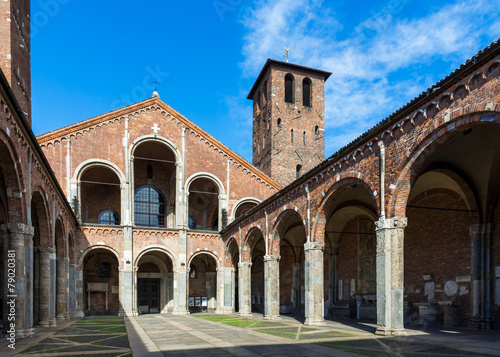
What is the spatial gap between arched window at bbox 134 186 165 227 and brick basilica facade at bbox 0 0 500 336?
0.26ft

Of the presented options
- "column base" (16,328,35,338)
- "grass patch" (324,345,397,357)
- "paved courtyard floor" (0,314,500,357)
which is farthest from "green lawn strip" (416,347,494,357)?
"column base" (16,328,35,338)

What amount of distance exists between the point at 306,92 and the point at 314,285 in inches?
991

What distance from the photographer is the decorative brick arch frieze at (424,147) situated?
9.38m

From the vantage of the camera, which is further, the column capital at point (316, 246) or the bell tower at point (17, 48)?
the bell tower at point (17, 48)

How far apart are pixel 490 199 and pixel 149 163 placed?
78.6ft

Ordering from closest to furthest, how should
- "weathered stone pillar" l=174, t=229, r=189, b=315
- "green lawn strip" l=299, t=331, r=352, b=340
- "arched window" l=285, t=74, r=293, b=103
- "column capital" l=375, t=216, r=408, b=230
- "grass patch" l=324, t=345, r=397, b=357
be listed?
"grass patch" l=324, t=345, r=397, b=357 → "column capital" l=375, t=216, r=408, b=230 → "green lawn strip" l=299, t=331, r=352, b=340 → "weathered stone pillar" l=174, t=229, r=189, b=315 → "arched window" l=285, t=74, r=293, b=103

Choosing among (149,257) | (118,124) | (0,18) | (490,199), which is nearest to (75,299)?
(149,257)

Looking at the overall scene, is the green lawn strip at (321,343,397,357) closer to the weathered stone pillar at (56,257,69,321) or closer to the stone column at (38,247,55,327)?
the stone column at (38,247,55,327)

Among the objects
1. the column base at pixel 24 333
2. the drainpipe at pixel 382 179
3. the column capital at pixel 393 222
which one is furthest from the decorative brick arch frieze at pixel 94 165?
the column capital at pixel 393 222

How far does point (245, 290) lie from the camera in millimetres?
25031

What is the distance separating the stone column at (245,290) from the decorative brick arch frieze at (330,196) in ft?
31.0

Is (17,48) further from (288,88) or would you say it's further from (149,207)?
(288,88)

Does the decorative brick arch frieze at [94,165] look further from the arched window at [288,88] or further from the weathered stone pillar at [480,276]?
the weathered stone pillar at [480,276]

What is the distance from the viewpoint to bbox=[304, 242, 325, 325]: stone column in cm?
1655
